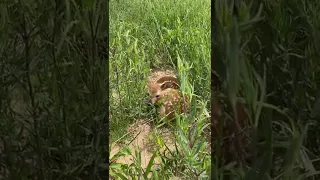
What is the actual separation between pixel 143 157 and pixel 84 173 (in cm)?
99

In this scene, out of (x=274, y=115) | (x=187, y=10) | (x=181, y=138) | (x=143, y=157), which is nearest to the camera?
(x=274, y=115)

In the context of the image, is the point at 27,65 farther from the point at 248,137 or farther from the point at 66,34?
the point at 248,137

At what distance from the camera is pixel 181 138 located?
5.20ft

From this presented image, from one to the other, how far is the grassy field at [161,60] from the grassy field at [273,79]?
0.65m

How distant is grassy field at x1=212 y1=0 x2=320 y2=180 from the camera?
82 centimetres

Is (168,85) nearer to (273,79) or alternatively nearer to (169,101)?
(169,101)

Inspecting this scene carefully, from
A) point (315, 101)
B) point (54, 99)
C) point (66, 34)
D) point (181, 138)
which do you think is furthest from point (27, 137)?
point (181, 138)

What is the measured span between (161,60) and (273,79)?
5.59ft

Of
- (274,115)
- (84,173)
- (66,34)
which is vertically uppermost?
(66,34)

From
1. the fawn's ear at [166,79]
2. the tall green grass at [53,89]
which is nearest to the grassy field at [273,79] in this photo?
the tall green grass at [53,89]

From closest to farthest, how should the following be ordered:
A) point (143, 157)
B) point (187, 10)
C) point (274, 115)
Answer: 1. point (274, 115)
2. point (143, 157)
3. point (187, 10)

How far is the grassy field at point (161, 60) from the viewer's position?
164 cm

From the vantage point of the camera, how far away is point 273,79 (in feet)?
2.76

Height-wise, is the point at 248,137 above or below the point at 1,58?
below
